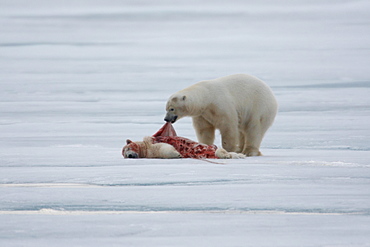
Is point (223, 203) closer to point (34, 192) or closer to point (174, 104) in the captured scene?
point (34, 192)

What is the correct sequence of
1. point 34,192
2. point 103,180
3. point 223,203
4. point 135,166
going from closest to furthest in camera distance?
point 223,203 → point 34,192 → point 103,180 → point 135,166

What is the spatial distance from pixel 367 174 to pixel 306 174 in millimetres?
471

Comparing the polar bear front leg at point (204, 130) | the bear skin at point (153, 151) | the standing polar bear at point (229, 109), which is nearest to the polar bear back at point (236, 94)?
the standing polar bear at point (229, 109)

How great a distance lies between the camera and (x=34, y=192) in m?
4.93

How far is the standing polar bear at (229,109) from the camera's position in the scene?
7.43 m

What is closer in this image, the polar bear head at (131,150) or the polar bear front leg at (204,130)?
the polar bear head at (131,150)

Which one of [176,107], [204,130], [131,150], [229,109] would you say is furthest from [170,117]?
[131,150]

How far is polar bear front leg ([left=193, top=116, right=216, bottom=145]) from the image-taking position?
7699mm

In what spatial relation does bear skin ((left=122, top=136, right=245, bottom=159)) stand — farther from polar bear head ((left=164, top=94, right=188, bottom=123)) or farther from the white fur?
polar bear head ((left=164, top=94, right=188, bottom=123))

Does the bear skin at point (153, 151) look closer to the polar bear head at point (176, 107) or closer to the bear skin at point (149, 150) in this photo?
the bear skin at point (149, 150)

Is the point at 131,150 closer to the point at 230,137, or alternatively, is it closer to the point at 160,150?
the point at 160,150

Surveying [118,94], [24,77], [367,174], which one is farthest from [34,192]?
[24,77]

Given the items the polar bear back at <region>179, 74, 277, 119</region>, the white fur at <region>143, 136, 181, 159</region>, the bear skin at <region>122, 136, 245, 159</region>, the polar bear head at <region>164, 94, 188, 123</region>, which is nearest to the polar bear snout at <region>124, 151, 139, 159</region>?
the bear skin at <region>122, 136, 245, 159</region>

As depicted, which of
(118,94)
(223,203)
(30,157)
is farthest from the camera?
(118,94)
